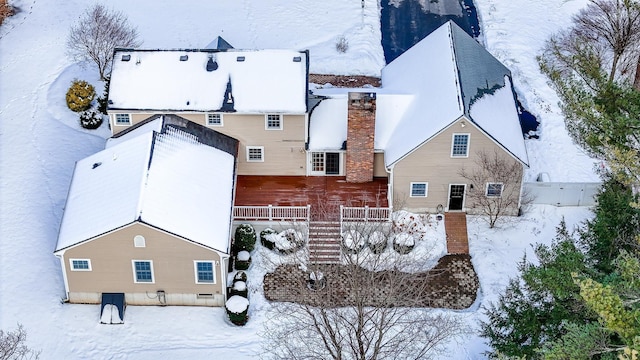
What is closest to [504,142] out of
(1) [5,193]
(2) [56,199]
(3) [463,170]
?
(3) [463,170]

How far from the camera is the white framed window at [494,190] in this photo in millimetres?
42031

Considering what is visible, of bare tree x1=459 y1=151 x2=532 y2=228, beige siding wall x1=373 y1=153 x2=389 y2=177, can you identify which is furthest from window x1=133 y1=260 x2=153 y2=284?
bare tree x1=459 y1=151 x2=532 y2=228

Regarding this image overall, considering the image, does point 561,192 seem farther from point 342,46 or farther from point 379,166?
point 342,46

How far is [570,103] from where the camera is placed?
3281 centimetres

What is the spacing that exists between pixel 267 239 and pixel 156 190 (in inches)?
237

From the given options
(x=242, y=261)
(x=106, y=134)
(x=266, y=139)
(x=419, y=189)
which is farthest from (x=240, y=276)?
(x=106, y=134)

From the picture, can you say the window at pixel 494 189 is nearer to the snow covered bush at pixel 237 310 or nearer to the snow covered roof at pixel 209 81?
the snow covered roof at pixel 209 81

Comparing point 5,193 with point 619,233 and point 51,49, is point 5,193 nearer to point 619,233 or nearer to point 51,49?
point 51,49

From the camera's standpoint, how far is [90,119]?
157ft

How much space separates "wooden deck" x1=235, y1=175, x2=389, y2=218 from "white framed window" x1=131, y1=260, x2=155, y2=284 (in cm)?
647

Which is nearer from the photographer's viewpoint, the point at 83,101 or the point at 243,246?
the point at 243,246

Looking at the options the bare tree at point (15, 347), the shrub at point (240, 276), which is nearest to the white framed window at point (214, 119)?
the shrub at point (240, 276)

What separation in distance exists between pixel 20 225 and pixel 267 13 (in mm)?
24202

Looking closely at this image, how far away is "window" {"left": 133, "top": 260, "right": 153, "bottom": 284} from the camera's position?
37.4 meters
